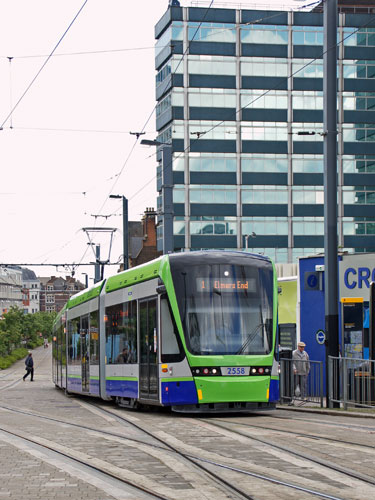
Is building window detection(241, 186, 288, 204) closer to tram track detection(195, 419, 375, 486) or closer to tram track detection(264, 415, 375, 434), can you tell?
tram track detection(264, 415, 375, 434)

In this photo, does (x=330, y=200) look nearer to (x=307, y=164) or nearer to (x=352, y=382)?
(x=352, y=382)

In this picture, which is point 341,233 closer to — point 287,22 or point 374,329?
point 287,22

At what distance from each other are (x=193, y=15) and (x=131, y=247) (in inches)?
1454

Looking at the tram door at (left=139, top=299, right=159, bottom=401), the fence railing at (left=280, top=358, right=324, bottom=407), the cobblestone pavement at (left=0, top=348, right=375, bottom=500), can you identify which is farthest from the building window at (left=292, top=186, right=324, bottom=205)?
the cobblestone pavement at (left=0, top=348, right=375, bottom=500)

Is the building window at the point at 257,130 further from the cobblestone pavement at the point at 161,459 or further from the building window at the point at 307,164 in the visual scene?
the cobblestone pavement at the point at 161,459

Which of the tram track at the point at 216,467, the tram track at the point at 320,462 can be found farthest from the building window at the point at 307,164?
the tram track at the point at 320,462

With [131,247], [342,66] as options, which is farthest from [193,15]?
[131,247]

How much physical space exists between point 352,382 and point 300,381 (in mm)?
2747

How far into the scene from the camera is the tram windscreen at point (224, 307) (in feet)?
53.9

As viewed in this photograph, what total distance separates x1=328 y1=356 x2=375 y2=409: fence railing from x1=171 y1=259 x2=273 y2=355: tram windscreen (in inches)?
78.4

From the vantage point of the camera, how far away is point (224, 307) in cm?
1661

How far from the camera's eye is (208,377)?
16250 millimetres

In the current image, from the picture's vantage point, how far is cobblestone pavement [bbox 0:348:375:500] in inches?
323

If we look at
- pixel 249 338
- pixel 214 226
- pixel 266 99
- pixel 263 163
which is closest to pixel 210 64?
pixel 266 99
